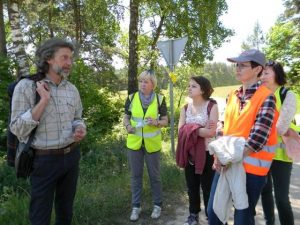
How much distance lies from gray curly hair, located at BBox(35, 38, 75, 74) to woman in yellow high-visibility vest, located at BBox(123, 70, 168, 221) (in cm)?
168

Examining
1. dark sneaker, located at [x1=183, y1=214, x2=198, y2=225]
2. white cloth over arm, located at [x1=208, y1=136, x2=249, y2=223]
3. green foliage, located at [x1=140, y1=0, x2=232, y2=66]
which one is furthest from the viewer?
green foliage, located at [x1=140, y1=0, x2=232, y2=66]

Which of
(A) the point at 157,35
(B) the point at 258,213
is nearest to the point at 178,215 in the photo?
(B) the point at 258,213

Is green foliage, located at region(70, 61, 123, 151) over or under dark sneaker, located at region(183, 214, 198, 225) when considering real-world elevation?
over

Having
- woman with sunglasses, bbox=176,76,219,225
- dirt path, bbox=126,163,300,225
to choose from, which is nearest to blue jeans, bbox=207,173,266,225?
woman with sunglasses, bbox=176,76,219,225

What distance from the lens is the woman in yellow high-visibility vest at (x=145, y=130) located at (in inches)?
187

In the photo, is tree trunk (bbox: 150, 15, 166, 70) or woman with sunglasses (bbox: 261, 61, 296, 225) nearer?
woman with sunglasses (bbox: 261, 61, 296, 225)

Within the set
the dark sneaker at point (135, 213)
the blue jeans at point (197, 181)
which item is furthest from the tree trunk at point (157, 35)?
the blue jeans at point (197, 181)

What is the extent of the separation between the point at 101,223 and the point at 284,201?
7.12 ft

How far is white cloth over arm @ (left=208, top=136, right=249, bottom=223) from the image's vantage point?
2.97m

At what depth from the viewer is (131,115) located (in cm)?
486

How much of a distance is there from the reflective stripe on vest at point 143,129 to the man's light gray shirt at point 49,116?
1.32 meters

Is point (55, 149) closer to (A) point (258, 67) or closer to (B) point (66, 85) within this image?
(B) point (66, 85)

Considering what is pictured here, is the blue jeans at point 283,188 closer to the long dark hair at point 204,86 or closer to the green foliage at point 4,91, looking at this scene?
the long dark hair at point 204,86

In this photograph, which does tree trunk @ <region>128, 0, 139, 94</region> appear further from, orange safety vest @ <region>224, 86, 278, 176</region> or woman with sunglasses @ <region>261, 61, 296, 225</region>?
orange safety vest @ <region>224, 86, 278, 176</region>
